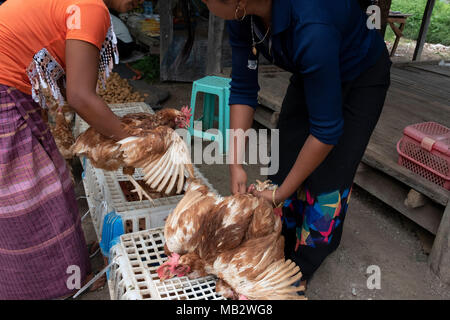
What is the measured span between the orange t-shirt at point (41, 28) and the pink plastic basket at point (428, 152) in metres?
2.01

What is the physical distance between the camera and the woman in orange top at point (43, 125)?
1395 millimetres

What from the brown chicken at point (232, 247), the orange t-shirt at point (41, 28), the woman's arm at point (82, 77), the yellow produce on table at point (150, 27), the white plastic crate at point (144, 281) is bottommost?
the white plastic crate at point (144, 281)

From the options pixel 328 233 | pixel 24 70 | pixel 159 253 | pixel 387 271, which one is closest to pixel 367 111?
pixel 328 233

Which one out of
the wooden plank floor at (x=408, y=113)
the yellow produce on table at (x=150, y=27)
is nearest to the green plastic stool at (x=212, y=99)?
the wooden plank floor at (x=408, y=113)

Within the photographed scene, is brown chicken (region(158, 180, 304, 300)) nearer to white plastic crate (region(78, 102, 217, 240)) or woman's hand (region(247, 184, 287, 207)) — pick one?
woman's hand (region(247, 184, 287, 207))

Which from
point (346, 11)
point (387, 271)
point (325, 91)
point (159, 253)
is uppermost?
point (346, 11)

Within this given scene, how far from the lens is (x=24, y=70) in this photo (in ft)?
4.98

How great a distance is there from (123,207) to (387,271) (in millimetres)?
1732

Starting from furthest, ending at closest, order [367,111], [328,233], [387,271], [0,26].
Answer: [387,271]
[328,233]
[367,111]
[0,26]

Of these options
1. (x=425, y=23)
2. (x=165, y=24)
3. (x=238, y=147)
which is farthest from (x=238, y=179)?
(x=425, y=23)

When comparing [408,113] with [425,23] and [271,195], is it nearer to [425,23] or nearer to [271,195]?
[271,195]

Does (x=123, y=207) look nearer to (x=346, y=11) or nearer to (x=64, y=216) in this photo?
(x=64, y=216)

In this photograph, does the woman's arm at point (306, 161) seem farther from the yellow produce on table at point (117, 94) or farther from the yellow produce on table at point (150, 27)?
the yellow produce on table at point (150, 27)

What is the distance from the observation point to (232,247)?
4.99 feet
